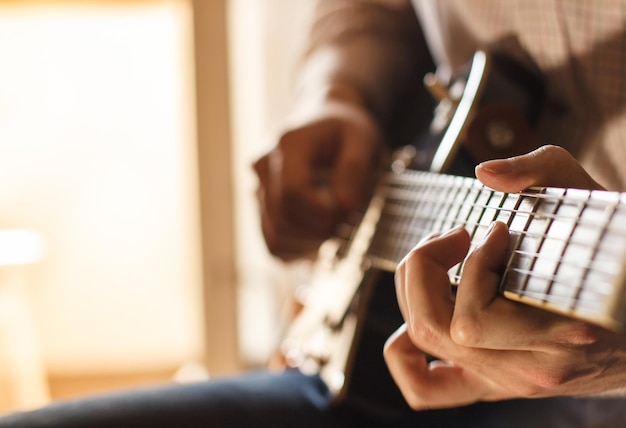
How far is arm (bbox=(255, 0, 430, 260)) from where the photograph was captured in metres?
0.74

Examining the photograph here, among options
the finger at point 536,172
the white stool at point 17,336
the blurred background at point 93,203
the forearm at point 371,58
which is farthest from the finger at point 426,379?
the white stool at point 17,336

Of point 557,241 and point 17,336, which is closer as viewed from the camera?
point 557,241

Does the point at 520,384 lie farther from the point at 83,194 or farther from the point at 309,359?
the point at 83,194

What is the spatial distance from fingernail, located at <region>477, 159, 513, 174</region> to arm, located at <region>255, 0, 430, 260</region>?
387 millimetres

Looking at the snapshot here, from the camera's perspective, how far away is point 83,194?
6.83ft

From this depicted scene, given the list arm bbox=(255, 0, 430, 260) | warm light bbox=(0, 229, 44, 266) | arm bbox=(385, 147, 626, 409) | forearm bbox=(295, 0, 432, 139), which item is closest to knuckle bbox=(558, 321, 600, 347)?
arm bbox=(385, 147, 626, 409)

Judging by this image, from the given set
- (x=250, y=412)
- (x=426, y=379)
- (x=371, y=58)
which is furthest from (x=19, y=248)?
(x=426, y=379)

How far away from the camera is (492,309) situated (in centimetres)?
30

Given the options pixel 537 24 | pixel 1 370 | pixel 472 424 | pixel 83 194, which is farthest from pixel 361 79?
pixel 1 370

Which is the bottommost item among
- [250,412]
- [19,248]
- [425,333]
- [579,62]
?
[19,248]

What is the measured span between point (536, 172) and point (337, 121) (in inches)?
18.1

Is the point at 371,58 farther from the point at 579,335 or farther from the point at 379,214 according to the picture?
the point at 579,335

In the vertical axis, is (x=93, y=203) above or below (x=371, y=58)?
below

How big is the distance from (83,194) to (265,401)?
5.44ft
